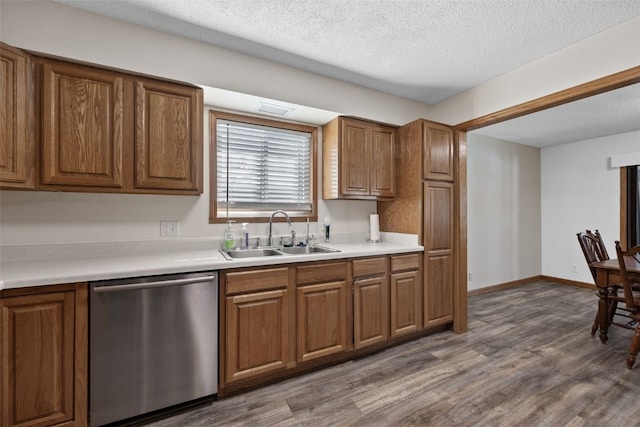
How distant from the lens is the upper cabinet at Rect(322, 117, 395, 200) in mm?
2760

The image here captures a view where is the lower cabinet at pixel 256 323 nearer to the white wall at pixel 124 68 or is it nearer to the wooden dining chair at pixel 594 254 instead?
the white wall at pixel 124 68

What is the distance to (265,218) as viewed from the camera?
2727 mm

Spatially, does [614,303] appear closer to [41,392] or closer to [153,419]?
[153,419]

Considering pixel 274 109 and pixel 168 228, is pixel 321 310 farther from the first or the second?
pixel 274 109

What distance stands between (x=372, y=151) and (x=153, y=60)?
1992 millimetres

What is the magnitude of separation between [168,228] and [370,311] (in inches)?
71.7

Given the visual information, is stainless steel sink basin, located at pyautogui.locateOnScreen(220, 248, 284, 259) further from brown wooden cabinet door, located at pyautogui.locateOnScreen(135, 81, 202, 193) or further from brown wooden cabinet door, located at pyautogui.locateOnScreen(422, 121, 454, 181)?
brown wooden cabinet door, located at pyautogui.locateOnScreen(422, 121, 454, 181)

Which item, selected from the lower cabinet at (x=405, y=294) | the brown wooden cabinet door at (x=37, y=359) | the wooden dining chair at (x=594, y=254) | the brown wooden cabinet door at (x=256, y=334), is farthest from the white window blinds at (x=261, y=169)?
the wooden dining chair at (x=594, y=254)

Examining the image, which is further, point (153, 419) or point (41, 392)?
point (153, 419)

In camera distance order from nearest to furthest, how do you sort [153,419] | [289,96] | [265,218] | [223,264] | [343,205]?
[153,419]
[223,264]
[289,96]
[265,218]
[343,205]

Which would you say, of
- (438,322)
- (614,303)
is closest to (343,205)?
(438,322)

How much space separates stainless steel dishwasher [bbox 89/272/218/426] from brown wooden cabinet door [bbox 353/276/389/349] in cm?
113

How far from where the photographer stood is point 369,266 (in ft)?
8.08

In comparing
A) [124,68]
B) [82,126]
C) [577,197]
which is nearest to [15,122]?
[82,126]
